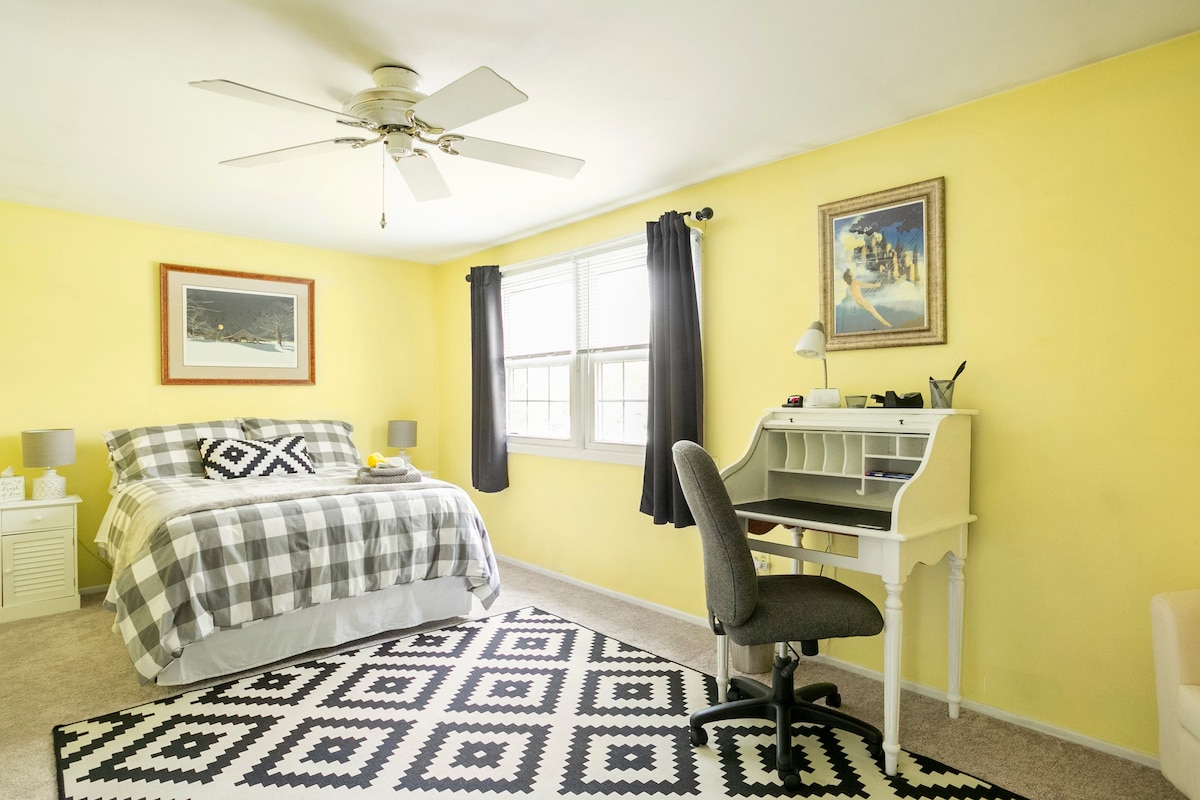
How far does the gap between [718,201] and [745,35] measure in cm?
135

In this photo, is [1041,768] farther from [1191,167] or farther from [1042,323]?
[1191,167]

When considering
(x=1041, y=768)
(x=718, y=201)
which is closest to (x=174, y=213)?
(x=718, y=201)

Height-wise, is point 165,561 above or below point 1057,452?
below

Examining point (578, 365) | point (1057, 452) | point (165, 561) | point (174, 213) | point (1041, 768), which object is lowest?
point (1041, 768)

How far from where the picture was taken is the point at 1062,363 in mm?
2381

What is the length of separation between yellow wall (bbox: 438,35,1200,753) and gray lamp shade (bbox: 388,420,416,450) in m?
3.09

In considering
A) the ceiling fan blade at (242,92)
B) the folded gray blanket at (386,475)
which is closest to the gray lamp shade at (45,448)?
the folded gray blanket at (386,475)

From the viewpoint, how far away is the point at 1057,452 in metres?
2.40

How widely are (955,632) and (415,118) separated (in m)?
2.63

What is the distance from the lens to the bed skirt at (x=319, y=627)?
2820 millimetres

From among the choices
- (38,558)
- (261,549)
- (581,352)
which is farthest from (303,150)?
(38,558)

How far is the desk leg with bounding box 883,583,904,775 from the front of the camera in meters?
2.15

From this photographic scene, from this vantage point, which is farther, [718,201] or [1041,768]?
[718,201]

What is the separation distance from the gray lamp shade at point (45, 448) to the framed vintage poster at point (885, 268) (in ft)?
13.3
